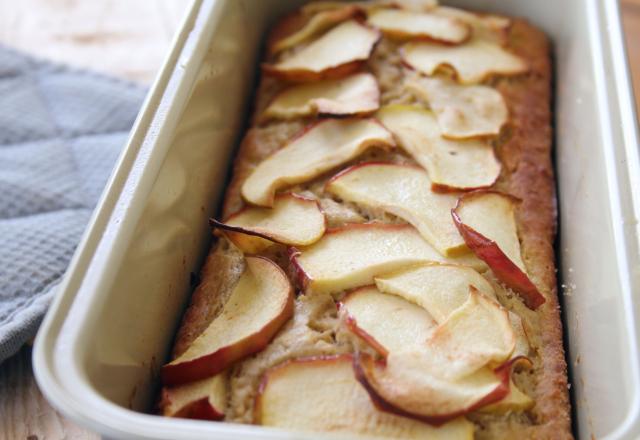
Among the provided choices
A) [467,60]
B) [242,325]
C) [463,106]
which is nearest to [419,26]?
[467,60]

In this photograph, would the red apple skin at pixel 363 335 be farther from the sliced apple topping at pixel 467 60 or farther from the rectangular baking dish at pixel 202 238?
the sliced apple topping at pixel 467 60

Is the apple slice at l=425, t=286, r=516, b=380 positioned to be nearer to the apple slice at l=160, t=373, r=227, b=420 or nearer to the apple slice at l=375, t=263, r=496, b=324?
the apple slice at l=375, t=263, r=496, b=324

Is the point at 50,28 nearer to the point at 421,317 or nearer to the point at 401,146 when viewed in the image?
the point at 401,146

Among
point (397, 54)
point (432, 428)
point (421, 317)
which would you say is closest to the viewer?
point (432, 428)

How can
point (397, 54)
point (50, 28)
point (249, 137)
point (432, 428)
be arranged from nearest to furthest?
point (432, 428)
point (249, 137)
point (397, 54)
point (50, 28)

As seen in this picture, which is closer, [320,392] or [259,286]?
[320,392]

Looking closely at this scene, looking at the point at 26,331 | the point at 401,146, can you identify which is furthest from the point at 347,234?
the point at 26,331

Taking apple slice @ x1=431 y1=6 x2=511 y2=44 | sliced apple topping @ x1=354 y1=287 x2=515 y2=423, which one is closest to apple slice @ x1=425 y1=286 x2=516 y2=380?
sliced apple topping @ x1=354 y1=287 x2=515 y2=423
